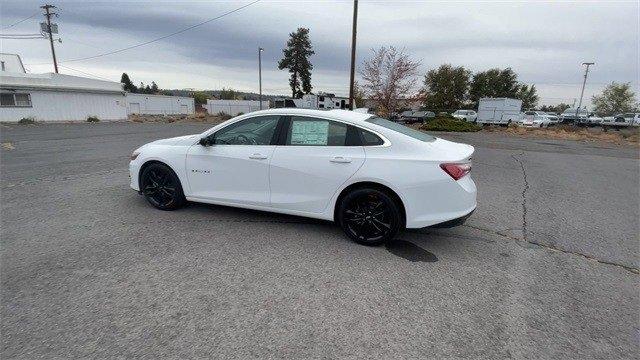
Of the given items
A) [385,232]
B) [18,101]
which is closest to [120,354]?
[385,232]

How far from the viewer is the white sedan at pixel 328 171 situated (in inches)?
139

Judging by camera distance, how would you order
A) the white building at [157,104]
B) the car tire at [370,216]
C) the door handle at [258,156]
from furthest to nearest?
1. the white building at [157,104]
2. the door handle at [258,156]
3. the car tire at [370,216]

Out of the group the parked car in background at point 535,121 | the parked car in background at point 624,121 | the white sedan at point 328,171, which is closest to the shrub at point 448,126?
the parked car in background at point 535,121

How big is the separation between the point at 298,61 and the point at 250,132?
62.7 metres

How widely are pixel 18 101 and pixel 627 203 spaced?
36.0 metres

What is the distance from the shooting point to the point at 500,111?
29422 millimetres

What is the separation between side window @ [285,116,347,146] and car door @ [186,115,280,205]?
244 millimetres

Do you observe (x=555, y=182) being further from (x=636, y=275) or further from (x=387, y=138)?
(x=387, y=138)

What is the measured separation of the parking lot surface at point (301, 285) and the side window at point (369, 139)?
1.20 m

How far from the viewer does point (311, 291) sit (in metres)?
2.90

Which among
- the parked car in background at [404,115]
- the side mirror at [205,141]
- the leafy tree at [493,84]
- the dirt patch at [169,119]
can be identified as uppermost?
the leafy tree at [493,84]

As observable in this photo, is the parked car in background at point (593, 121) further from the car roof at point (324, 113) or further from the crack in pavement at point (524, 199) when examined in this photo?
the car roof at point (324, 113)

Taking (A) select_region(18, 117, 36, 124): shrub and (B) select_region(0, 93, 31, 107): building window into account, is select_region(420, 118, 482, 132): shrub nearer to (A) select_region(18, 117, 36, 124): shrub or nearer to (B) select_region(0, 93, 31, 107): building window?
(A) select_region(18, 117, 36, 124): shrub

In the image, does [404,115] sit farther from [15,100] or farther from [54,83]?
[15,100]
